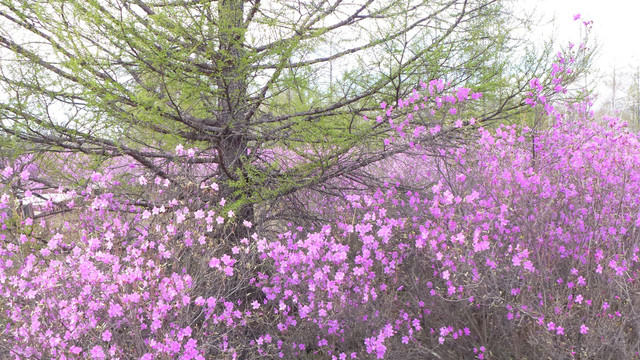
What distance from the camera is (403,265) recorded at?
4617 mm

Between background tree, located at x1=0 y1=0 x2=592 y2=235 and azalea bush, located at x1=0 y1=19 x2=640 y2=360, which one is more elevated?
background tree, located at x1=0 y1=0 x2=592 y2=235

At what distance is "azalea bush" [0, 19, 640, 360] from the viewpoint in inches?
109

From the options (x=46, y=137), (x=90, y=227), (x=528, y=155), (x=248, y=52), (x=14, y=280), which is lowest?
(x=14, y=280)

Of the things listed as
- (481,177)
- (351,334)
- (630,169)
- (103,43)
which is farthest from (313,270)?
(630,169)

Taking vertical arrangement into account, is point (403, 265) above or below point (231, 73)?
below

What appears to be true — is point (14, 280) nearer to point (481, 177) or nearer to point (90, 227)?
point (90, 227)

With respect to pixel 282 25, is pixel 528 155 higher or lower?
lower

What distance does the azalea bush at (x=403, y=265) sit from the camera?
2766 millimetres

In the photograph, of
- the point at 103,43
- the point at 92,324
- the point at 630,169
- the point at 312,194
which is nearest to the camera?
the point at 92,324

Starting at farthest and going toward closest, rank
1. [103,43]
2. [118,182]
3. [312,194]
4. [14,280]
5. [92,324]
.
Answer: [312,194]
[118,182]
[103,43]
[14,280]
[92,324]

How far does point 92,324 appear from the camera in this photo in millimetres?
2539

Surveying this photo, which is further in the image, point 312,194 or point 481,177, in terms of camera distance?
point 312,194

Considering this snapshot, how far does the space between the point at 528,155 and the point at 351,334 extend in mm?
2108

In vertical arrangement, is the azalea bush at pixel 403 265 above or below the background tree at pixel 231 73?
below
